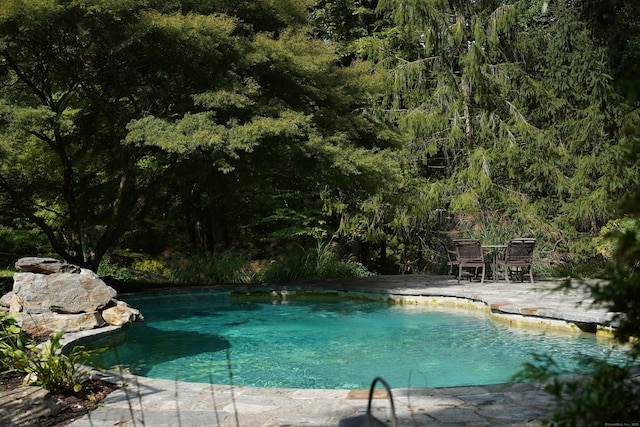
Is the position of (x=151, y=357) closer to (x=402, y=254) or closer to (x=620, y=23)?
(x=402, y=254)

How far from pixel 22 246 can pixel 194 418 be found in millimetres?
13635

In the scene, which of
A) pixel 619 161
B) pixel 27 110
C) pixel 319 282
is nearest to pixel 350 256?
pixel 319 282

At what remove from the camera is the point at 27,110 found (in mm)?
8289

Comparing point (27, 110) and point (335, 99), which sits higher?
point (335, 99)

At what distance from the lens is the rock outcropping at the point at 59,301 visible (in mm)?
6629

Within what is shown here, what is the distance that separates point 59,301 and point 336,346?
3.32 meters

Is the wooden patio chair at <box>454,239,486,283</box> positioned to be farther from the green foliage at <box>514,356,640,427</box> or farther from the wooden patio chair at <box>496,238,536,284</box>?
the green foliage at <box>514,356,640,427</box>

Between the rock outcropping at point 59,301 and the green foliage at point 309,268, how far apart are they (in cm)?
652

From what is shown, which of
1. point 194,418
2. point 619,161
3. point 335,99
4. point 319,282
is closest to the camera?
point 619,161

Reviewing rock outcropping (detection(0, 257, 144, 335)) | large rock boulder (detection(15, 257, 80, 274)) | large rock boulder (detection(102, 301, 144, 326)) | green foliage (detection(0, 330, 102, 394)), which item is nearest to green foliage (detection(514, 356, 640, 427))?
green foliage (detection(0, 330, 102, 394))

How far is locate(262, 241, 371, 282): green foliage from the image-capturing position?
543 inches

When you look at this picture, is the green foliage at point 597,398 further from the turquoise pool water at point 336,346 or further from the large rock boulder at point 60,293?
the large rock boulder at point 60,293

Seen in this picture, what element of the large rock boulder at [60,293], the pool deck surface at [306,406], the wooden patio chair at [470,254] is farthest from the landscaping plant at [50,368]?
the wooden patio chair at [470,254]

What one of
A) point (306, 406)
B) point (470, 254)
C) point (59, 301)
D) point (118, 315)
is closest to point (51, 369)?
point (306, 406)
